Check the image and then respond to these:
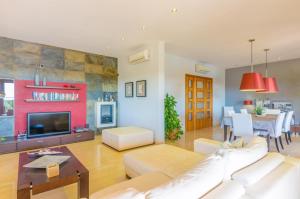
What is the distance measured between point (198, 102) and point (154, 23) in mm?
4237

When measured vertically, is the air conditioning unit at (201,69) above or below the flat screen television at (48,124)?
above

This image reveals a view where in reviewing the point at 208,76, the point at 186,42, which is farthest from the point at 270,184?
the point at 208,76

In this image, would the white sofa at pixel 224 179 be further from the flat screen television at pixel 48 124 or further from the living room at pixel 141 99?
the flat screen television at pixel 48 124

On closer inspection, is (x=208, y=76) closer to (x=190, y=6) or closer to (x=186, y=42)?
(x=186, y=42)

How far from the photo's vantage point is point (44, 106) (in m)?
4.52

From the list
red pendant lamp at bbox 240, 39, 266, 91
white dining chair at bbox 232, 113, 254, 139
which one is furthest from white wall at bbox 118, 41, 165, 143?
red pendant lamp at bbox 240, 39, 266, 91

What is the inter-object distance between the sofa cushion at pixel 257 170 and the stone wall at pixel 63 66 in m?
4.75

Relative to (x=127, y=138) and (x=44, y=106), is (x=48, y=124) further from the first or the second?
(x=127, y=138)

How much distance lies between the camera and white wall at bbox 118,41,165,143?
4.37m

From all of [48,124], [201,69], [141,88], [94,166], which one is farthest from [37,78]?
[201,69]

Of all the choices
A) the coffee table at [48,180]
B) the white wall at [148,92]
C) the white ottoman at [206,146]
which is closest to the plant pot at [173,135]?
the white wall at [148,92]

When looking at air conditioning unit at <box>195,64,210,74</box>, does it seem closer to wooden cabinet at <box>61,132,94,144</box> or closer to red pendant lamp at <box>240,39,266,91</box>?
red pendant lamp at <box>240,39,266,91</box>

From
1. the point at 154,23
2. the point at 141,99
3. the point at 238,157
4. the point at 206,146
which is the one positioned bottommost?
the point at 206,146

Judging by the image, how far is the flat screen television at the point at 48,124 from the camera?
13.7 ft
